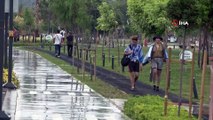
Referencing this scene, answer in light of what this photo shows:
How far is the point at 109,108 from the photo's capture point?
52.6ft

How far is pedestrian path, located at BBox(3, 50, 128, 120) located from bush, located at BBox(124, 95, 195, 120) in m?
0.25

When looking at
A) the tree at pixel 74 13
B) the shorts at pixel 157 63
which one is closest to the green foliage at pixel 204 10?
the shorts at pixel 157 63

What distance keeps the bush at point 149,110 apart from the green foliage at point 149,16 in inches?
800

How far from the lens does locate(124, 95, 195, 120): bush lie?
518 inches

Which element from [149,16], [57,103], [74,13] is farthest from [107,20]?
[57,103]

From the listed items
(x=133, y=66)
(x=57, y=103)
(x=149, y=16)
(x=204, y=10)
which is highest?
(x=204, y=10)

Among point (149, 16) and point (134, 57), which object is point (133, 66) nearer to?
point (134, 57)

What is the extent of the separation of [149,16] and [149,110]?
83.9 feet

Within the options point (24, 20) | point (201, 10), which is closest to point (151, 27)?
point (201, 10)

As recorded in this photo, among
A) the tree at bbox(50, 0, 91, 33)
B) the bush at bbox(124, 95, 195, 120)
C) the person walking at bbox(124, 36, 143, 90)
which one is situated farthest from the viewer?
the tree at bbox(50, 0, 91, 33)

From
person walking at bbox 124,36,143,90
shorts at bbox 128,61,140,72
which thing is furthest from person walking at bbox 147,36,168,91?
shorts at bbox 128,61,140,72

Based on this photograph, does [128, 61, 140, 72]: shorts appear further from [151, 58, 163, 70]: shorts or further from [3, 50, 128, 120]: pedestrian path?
[3, 50, 128, 120]: pedestrian path

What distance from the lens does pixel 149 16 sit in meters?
39.2

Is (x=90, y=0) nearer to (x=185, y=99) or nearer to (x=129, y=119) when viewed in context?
(x=185, y=99)
